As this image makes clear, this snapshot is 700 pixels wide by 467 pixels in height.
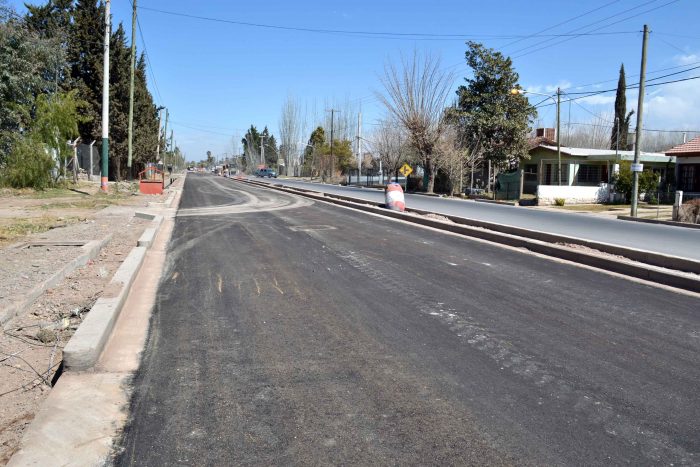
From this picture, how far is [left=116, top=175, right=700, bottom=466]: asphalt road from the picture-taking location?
11.3 feet

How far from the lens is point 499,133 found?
4397 centimetres

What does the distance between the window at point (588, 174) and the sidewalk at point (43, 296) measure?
1441 inches

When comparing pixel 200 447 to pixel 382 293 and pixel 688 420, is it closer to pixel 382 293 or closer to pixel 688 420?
pixel 688 420

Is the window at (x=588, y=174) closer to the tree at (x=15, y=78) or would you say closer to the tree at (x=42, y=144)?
the tree at (x=42, y=144)

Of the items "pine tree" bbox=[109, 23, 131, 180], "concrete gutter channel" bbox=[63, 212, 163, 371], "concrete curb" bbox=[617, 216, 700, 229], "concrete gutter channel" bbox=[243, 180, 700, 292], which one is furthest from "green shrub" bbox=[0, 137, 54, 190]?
"concrete curb" bbox=[617, 216, 700, 229]

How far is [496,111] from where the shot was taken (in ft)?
144

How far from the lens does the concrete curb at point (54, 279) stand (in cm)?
593

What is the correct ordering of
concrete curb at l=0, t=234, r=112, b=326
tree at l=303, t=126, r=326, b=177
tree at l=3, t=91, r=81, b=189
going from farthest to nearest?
tree at l=303, t=126, r=326, b=177 < tree at l=3, t=91, r=81, b=189 < concrete curb at l=0, t=234, r=112, b=326

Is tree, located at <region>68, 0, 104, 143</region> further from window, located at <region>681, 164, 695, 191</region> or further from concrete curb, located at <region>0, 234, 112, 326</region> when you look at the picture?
window, located at <region>681, 164, 695, 191</region>

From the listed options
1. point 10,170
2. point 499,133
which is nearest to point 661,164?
point 499,133

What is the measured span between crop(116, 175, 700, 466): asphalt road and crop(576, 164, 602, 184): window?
37098 millimetres

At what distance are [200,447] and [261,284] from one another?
4.66 metres

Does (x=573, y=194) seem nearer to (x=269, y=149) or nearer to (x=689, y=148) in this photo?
(x=689, y=148)

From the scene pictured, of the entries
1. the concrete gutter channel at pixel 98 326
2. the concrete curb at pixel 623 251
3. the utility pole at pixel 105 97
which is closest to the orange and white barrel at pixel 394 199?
the concrete curb at pixel 623 251
